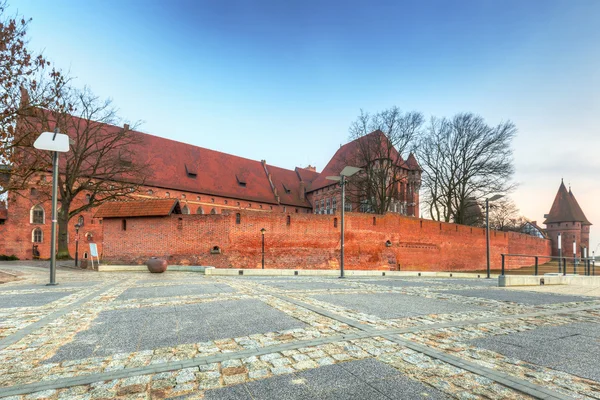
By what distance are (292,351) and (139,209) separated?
1862 centimetres

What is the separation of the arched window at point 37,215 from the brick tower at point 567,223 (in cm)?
7280

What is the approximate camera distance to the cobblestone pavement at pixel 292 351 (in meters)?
2.48

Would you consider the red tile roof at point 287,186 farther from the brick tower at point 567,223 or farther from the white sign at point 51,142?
the brick tower at point 567,223

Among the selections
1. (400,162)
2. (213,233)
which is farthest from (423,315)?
(400,162)

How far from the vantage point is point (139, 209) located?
19328 millimetres

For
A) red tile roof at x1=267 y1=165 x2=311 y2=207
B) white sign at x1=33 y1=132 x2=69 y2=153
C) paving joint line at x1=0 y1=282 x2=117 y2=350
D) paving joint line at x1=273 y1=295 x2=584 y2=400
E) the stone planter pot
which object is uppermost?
red tile roof at x1=267 y1=165 x2=311 y2=207

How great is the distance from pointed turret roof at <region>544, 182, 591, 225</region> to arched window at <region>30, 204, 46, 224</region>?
245 ft

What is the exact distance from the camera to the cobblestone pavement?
2.48m

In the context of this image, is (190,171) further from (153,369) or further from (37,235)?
(153,369)

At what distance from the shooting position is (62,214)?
2191 cm

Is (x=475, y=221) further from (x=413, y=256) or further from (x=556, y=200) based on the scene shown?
(x=556, y=200)

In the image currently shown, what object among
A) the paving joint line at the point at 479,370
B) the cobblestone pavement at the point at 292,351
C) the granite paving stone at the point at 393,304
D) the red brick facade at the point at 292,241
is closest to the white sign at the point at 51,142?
the cobblestone pavement at the point at 292,351

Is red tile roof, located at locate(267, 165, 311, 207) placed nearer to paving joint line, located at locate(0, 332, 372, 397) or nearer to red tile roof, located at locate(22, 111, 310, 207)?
red tile roof, located at locate(22, 111, 310, 207)

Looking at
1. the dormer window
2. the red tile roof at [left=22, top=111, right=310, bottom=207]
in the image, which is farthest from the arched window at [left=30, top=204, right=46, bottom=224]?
the dormer window
